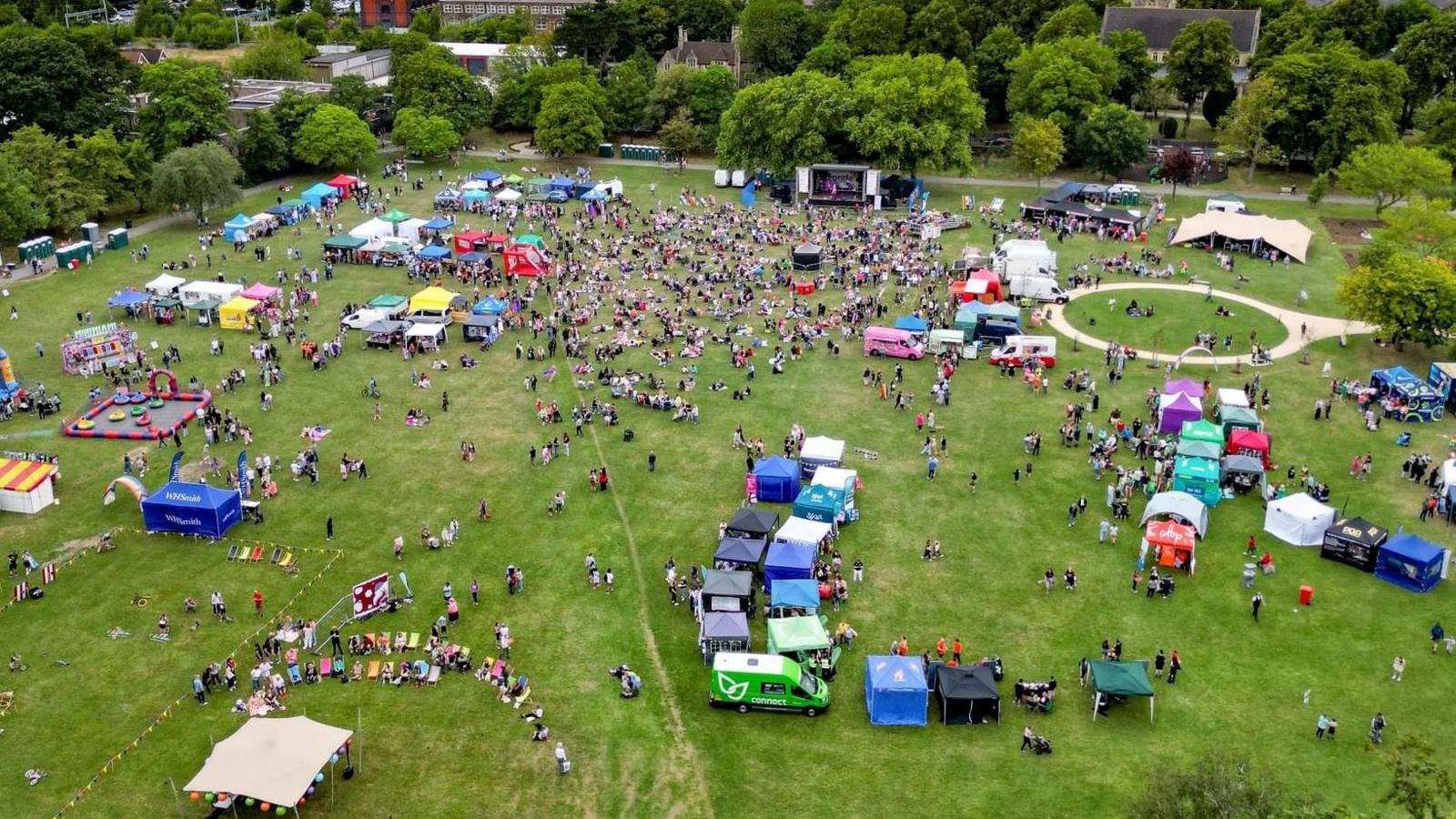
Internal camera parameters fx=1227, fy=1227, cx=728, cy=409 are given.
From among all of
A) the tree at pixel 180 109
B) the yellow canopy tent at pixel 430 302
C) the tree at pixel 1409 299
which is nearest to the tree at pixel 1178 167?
the tree at pixel 1409 299

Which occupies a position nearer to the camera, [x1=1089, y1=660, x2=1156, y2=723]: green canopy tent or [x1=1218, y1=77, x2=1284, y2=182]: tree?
[x1=1089, y1=660, x2=1156, y2=723]: green canopy tent

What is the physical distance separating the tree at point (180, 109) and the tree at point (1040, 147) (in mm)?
56786

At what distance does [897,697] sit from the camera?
32406mm

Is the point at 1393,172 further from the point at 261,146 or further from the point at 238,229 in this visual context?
the point at 261,146

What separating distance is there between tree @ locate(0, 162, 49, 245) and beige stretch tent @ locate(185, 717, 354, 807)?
50.7m

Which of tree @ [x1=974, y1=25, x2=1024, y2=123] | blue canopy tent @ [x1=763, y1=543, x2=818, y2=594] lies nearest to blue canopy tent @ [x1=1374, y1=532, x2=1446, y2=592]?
blue canopy tent @ [x1=763, y1=543, x2=818, y2=594]

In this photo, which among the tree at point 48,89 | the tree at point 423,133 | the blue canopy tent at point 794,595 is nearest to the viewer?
the blue canopy tent at point 794,595

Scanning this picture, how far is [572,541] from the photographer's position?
41781 mm

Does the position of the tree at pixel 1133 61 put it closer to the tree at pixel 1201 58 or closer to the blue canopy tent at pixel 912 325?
the tree at pixel 1201 58

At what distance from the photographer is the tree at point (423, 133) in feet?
305

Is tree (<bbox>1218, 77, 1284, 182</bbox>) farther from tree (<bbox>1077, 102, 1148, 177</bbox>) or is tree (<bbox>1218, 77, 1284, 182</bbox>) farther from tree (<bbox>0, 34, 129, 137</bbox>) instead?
tree (<bbox>0, 34, 129, 137</bbox>)

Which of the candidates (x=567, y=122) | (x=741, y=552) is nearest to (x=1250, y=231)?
(x=741, y=552)

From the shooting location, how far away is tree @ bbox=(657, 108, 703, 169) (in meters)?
94.3

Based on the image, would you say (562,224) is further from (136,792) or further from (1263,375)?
(136,792)
